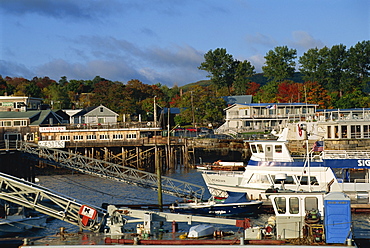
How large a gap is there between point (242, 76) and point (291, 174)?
116 metres

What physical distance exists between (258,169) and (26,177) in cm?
2593

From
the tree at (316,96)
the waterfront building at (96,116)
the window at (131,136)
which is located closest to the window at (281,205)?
the window at (131,136)

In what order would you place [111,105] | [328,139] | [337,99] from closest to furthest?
[328,139]
[111,105]
[337,99]

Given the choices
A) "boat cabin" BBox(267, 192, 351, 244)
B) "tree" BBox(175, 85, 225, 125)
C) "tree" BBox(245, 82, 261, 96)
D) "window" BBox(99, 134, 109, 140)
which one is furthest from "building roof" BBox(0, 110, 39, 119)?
"tree" BBox(245, 82, 261, 96)

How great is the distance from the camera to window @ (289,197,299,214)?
77.4ft

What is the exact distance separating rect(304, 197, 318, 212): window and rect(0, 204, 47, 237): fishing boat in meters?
18.6

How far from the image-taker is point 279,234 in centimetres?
2259

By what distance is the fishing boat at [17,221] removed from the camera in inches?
1249

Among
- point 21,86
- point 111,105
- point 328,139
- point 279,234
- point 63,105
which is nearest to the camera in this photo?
point 279,234

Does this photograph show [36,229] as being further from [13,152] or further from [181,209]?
[13,152]

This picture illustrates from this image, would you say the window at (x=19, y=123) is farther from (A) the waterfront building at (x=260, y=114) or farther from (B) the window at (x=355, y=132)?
(B) the window at (x=355, y=132)

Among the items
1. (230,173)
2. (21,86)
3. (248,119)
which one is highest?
(21,86)

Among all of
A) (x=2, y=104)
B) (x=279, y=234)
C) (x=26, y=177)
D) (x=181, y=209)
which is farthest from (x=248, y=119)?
(x=279, y=234)

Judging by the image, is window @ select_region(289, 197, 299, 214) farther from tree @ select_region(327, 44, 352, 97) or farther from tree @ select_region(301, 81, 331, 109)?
tree @ select_region(327, 44, 352, 97)
